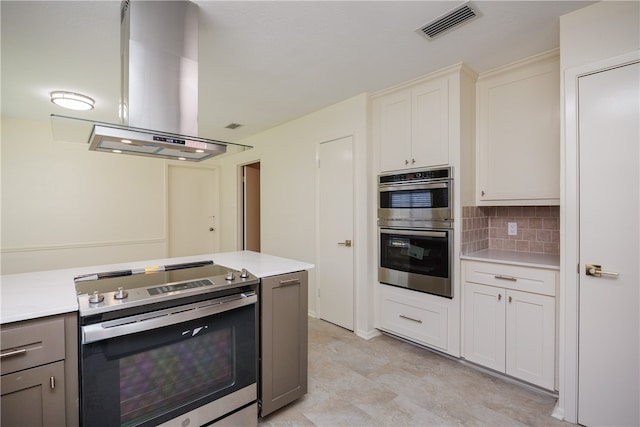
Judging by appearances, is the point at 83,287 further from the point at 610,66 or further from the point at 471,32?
the point at 610,66

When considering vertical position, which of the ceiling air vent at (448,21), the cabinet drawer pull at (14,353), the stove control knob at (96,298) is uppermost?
the ceiling air vent at (448,21)

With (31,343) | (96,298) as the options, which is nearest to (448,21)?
(96,298)

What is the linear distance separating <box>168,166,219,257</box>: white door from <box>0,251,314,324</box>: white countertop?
3344 mm

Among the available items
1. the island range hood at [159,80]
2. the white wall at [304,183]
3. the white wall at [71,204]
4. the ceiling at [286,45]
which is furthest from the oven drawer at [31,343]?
the white wall at [71,204]

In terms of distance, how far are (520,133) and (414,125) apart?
83cm

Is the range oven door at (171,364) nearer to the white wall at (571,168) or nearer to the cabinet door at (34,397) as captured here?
the cabinet door at (34,397)

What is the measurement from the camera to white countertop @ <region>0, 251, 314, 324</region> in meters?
1.17

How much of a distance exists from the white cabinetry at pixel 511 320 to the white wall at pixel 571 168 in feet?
0.61

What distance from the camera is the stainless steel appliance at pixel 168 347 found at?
126 cm

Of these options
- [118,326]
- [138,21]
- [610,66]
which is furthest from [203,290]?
[610,66]

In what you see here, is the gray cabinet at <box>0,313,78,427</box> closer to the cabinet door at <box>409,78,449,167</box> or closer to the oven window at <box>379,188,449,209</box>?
the oven window at <box>379,188,449,209</box>

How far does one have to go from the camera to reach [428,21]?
6.20ft

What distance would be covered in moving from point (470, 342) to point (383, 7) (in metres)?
2.47

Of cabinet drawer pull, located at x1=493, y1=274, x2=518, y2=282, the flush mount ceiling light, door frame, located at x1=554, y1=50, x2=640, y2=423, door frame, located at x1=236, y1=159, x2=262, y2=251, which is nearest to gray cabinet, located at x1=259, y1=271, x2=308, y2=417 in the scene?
cabinet drawer pull, located at x1=493, y1=274, x2=518, y2=282
